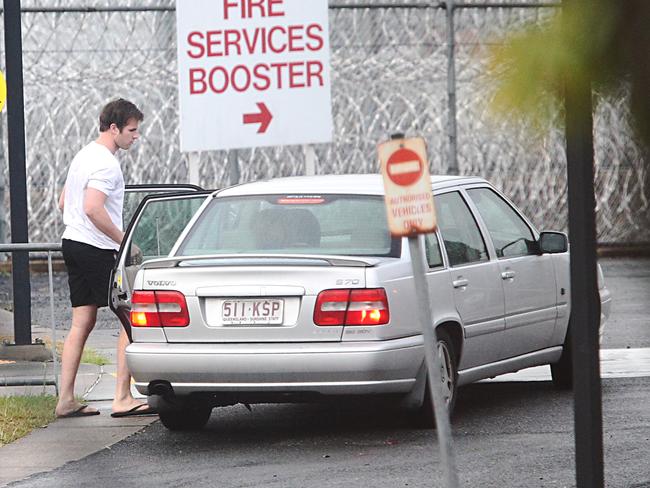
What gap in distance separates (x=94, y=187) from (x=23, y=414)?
1.35 meters

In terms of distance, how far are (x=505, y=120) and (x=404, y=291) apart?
18.3ft

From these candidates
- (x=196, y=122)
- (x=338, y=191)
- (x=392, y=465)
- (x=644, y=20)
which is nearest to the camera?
(x=644, y=20)

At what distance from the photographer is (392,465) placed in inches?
262

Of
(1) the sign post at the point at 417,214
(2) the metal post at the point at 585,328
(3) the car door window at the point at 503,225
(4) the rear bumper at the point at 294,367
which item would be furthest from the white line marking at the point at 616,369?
(2) the metal post at the point at 585,328

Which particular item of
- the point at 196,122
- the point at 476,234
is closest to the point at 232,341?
the point at 476,234

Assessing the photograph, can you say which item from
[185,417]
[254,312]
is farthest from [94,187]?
[254,312]

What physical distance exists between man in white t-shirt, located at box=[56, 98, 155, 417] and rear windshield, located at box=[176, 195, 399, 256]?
0.67m

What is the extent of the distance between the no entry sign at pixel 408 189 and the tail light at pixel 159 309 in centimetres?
308

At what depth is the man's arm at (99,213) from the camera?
26.6 ft

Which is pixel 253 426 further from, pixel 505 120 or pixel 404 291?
Result: pixel 505 120

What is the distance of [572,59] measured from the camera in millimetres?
1511

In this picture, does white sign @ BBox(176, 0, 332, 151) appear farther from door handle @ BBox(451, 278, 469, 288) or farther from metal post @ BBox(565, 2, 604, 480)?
metal post @ BBox(565, 2, 604, 480)

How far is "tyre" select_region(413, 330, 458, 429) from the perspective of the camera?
7438mm

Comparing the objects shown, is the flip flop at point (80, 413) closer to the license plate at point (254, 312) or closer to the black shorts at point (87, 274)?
the black shorts at point (87, 274)
